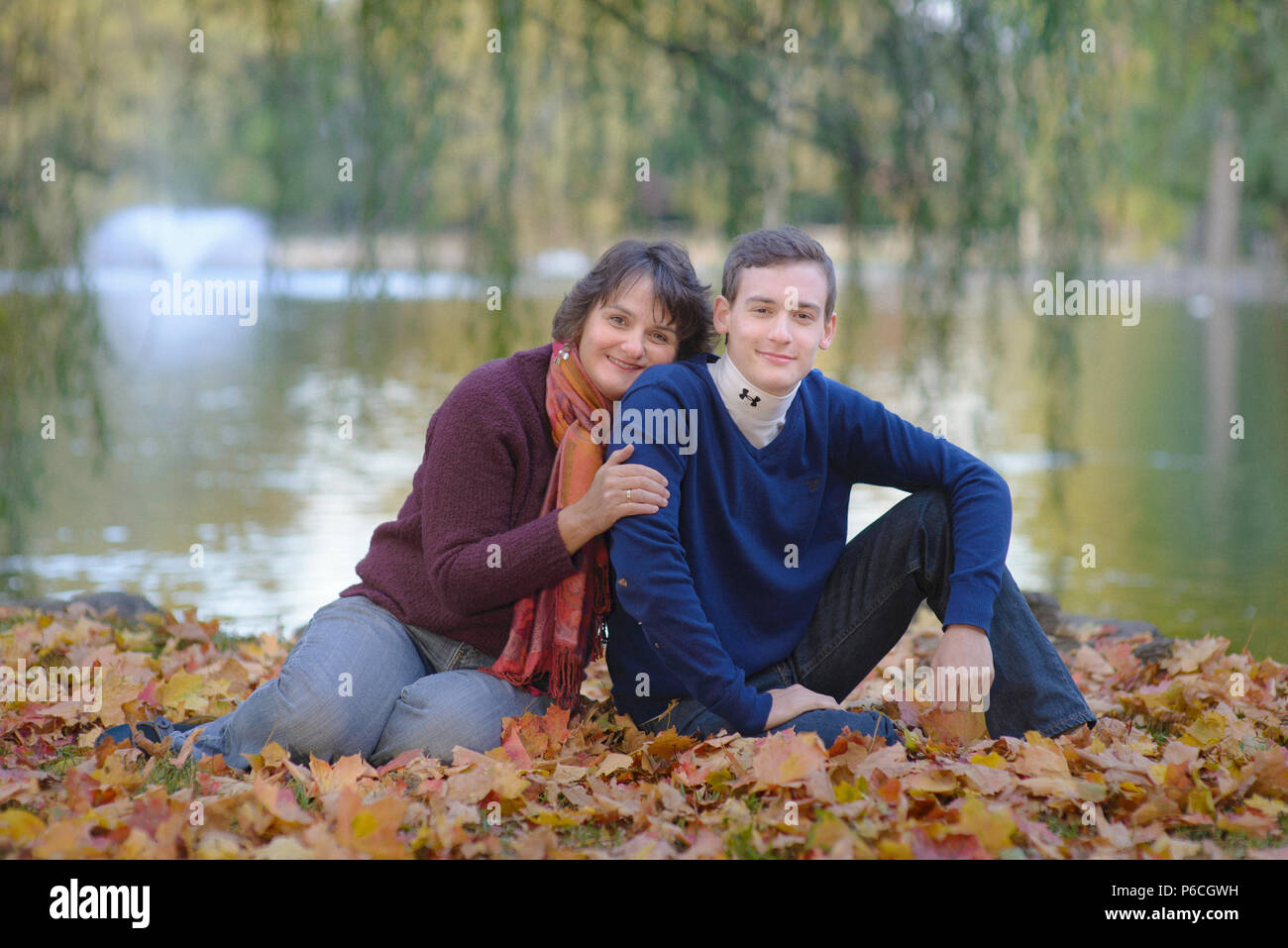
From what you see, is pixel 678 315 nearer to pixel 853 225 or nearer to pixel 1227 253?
pixel 853 225

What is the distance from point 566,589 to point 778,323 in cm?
76

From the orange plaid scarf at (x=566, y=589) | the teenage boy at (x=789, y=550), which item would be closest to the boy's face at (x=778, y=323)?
the teenage boy at (x=789, y=550)

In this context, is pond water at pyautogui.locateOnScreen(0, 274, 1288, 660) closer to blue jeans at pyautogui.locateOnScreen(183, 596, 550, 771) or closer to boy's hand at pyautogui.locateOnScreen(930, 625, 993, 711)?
blue jeans at pyautogui.locateOnScreen(183, 596, 550, 771)

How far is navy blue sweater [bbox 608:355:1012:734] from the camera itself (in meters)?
2.63

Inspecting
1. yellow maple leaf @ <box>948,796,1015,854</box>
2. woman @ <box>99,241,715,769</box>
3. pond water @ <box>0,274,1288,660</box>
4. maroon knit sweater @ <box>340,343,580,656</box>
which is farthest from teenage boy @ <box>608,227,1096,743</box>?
pond water @ <box>0,274,1288,660</box>

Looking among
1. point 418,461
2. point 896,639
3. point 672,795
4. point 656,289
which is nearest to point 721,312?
point 656,289

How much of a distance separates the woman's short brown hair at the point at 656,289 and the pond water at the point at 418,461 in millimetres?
1194

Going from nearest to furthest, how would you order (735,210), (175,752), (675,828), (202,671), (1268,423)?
1. (675,828)
2. (175,752)
3. (202,671)
4. (735,210)
5. (1268,423)

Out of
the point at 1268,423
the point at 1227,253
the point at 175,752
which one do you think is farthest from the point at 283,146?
the point at 1227,253

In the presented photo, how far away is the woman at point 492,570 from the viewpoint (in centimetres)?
278

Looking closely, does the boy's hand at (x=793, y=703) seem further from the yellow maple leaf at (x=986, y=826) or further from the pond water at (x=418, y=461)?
the pond water at (x=418, y=461)

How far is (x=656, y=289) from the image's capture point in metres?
2.87
